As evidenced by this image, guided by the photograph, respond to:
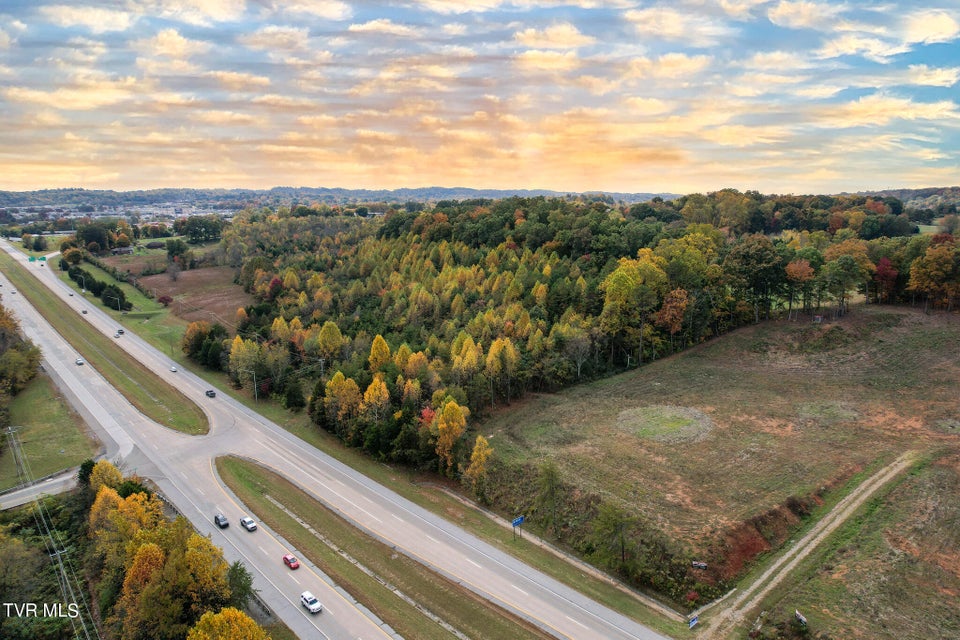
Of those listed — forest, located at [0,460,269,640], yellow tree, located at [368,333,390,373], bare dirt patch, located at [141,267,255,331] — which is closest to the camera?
forest, located at [0,460,269,640]

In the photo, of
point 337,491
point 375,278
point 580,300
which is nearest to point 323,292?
point 375,278

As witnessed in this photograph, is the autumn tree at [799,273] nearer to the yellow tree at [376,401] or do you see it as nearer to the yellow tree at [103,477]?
the yellow tree at [376,401]

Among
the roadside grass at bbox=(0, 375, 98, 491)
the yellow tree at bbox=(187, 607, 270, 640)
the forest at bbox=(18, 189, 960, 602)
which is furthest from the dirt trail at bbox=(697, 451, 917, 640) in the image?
the roadside grass at bbox=(0, 375, 98, 491)

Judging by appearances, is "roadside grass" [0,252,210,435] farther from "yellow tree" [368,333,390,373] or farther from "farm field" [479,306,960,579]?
"farm field" [479,306,960,579]

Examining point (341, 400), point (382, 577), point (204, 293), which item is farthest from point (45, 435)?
point (204, 293)

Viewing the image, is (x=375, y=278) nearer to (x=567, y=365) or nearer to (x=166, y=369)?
(x=166, y=369)

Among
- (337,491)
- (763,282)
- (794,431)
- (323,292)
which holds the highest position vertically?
(763,282)

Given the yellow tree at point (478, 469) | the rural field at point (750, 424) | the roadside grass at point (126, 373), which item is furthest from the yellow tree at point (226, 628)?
the roadside grass at point (126, 373)

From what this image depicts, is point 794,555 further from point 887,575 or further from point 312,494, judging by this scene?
point 312,494
